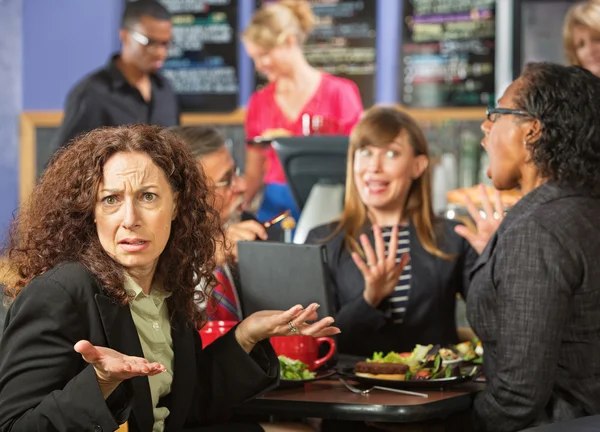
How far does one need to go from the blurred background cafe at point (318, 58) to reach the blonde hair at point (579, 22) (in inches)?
51.1

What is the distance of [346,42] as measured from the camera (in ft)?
21.8

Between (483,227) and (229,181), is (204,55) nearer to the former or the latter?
(229,181)

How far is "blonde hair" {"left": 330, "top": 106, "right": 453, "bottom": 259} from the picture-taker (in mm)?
3186

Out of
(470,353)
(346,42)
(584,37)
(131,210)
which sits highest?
(346,42)

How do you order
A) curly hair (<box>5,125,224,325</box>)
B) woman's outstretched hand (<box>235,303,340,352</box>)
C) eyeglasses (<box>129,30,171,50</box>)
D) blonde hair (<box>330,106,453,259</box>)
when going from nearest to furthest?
1. curly hair (<box>5,125,224,325</box>)
2. woman's outstretched hand (<box>235,303,340,352</box>)
3. blonde hair (<box>330,106,453,259</box>)
4. eyeglasses (<box>129,30,171,50</box>)

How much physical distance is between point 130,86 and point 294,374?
3163mm

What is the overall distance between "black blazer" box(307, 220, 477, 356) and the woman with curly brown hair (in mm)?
713

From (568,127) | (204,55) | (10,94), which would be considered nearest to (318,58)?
(204,55)

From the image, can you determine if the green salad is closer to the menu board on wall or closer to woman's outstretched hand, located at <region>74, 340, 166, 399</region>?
woman's outstretched hand, located at <region>74, 340, 166, 399</region>

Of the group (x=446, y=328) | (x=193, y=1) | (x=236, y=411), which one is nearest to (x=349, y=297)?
(x=446, y=328)

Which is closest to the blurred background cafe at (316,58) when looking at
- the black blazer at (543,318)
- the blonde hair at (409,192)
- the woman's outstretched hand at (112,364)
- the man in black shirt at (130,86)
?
the man in black shirt at (130,86)

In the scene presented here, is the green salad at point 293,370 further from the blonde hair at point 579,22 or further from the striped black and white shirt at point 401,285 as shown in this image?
the blonde hair at point 579,22

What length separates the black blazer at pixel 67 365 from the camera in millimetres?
1733

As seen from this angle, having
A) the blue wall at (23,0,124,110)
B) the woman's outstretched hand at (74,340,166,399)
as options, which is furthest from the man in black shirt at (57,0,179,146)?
the woman's outstretched hand at (74,340,166,399)
